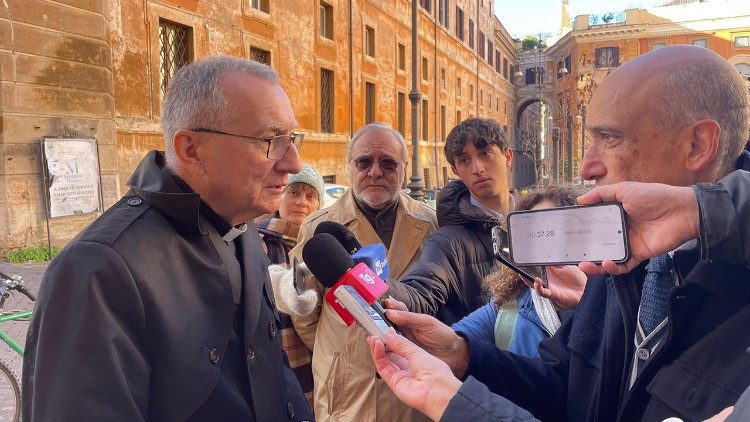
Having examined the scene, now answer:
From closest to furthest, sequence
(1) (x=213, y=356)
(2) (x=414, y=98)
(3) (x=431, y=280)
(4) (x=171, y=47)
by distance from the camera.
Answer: (1) (x=213, y=356)
(3) (x=431, y=280)
(4) (x=171, y=47)
(2) (x=414, y=98)

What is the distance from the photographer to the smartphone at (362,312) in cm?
141

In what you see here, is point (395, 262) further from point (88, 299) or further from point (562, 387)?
point (88, 299)

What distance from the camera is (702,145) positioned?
1440 mm

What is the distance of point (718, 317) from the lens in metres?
1.24

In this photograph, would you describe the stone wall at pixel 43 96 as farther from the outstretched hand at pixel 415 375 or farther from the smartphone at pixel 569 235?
the smartphone at pixel 569 235

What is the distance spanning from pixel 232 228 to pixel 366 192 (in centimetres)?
162

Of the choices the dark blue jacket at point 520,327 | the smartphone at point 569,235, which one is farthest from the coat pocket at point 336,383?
the smartphone at point 569,235

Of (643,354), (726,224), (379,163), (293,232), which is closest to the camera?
(726,224)

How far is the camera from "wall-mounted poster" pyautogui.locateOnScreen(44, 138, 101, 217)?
1002 centimetres

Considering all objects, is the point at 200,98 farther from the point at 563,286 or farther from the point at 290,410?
the point at 563,286

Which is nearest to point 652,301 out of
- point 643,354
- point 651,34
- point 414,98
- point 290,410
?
point 643,354

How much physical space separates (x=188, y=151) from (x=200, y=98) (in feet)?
0.55

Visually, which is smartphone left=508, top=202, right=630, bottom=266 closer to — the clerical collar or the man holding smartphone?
the man holding smartphone

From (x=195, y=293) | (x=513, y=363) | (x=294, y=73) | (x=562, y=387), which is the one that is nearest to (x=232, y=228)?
(x=195, y=293)
